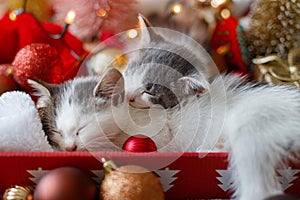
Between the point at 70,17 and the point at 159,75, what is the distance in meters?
0.41

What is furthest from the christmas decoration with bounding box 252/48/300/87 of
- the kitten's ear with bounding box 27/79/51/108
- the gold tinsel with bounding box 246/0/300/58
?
the kitten's ear with bounding box 27/79/51/108

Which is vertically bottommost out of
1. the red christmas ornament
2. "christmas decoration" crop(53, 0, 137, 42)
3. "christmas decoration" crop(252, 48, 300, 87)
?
the red christmas ornament

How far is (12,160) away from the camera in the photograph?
0.80m

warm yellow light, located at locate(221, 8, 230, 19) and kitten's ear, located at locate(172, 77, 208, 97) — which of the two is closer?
kitten's ear, located at locate(172, 77, 208, 97)

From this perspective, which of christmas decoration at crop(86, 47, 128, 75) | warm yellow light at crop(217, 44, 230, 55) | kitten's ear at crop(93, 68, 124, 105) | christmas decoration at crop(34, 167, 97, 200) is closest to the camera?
christmas decoration at crop(34, 167, 97, 200)

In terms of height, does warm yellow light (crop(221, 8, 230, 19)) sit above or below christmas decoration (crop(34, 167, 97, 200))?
above

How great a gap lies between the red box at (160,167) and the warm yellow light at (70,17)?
0.49m

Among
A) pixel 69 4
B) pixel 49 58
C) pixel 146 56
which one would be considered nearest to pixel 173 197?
pixel 146 56

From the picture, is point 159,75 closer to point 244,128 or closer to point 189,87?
point 189,87

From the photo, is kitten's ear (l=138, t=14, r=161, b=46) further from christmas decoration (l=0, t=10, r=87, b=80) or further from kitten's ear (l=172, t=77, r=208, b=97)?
christmas decoration (l=0, t=10, r=87, b=80)

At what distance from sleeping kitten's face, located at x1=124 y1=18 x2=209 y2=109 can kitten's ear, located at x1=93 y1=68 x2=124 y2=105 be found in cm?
3

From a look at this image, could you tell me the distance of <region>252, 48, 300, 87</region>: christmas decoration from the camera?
1.15 meters

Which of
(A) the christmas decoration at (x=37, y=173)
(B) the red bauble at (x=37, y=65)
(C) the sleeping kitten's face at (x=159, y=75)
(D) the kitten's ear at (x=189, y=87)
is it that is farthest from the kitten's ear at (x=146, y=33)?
(A) the christmas decoration at (x=37, y=173)

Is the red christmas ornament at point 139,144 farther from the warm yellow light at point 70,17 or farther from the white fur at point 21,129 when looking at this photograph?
the warm yellow light at point 70,17
